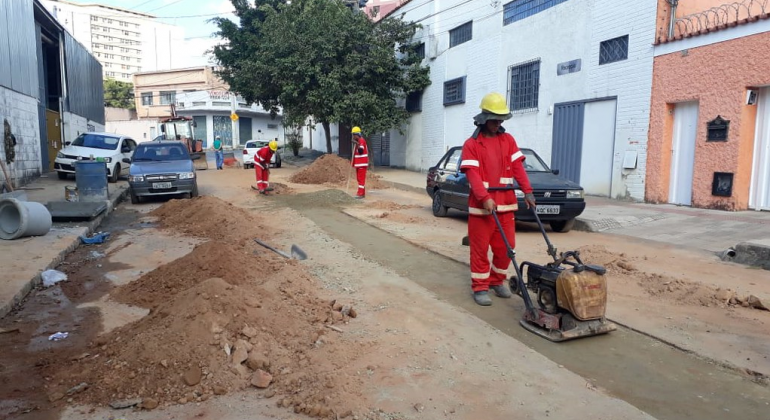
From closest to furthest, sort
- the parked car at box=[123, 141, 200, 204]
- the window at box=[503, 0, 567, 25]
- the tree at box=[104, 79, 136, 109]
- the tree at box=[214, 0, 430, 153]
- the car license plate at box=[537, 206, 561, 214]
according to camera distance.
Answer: the car license plate at box=[537, 206, 561, 214] → the parked car at box=[123, 141, 200, 204] → the window at box=[503, 0, 567, 25] → the tree at box=[214, 0, 430, 153] → the tree at box=[104, 79, 136, 109]

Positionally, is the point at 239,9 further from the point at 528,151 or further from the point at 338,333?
the point at 338,333

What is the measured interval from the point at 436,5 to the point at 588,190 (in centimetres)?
1189

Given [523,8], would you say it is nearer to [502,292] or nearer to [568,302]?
[502,292]

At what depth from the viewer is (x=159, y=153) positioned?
555 inches

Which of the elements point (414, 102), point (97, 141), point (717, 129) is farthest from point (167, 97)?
point (717, 129)

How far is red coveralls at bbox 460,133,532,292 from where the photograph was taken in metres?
5.27

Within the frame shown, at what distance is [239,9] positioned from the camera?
90.7 feet

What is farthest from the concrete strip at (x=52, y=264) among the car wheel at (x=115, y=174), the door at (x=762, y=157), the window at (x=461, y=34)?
the window at (x=461, y=34)

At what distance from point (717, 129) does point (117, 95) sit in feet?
228

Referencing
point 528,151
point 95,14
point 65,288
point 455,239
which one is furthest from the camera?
point 95,14

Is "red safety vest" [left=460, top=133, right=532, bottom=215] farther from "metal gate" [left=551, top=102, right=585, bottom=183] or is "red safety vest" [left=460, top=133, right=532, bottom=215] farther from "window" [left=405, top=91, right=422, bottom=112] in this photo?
"window" [left=405, top=91, right=422, bottom=112]

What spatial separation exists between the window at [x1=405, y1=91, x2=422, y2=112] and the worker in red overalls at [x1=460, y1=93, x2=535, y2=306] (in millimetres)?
19684

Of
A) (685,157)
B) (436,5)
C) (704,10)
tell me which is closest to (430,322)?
(685,157)

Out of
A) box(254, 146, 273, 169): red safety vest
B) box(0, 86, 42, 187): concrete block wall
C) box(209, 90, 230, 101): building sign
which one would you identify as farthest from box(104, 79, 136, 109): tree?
box(254, 146, 273, 169): red safety vest
